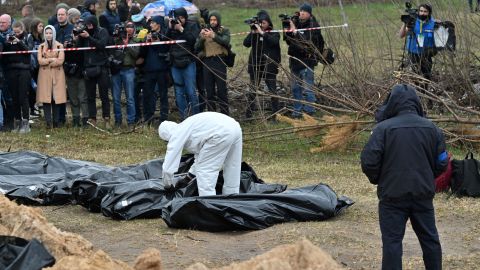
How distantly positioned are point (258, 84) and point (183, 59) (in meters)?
1.33

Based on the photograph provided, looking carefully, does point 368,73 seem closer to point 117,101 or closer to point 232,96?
point 232,96

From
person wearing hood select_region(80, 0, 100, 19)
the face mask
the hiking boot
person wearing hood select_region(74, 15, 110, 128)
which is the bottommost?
the hiking boot

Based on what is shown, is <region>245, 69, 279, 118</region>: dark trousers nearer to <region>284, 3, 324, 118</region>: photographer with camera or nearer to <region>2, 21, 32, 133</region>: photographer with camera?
<region>284, 3, 324, 118</region>: photographer with camera

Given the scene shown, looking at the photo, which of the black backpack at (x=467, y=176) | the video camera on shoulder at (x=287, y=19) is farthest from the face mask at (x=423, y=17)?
the black backpack at (x=467, y=176)

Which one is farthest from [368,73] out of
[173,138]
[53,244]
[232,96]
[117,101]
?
[53,244]

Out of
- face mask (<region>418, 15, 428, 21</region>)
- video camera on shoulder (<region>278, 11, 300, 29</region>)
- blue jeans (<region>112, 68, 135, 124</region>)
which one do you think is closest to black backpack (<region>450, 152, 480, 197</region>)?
face mask (<region>418, 15, 428, 21</region>)

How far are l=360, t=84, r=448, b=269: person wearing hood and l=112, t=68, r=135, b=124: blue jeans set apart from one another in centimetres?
944

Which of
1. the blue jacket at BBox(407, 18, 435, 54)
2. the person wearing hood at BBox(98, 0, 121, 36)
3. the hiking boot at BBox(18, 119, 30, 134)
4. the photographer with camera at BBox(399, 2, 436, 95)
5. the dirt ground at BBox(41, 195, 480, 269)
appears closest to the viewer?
the dirt ground at BBox(41, 195, 480, 269)

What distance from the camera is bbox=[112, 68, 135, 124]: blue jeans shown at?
16.9 meters

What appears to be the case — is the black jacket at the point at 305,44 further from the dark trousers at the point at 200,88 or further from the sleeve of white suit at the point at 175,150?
the sleeve of white suit at the point at 175,150

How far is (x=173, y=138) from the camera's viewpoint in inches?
410

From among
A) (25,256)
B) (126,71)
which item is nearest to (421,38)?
(126,71)

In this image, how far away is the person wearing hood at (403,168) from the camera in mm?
7766

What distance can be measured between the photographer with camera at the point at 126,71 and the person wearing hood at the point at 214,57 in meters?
1.23
